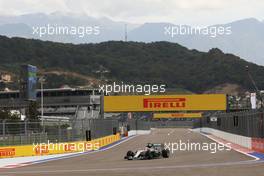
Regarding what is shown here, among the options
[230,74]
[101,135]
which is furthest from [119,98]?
[230,74]

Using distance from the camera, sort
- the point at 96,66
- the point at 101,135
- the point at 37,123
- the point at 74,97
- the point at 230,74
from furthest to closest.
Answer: the point at 96,66, the point at 230,74, the point at 74,97, the point at 101,135, the point at 37,123

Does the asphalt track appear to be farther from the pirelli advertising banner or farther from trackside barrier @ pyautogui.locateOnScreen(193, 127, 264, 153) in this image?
the pirelli advertising banner

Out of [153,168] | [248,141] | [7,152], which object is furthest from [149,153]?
[248,141]

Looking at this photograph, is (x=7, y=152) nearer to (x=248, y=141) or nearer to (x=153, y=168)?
(x=153, y=168)

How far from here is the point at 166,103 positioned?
66188 millimetres

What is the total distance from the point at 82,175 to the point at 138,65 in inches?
6830

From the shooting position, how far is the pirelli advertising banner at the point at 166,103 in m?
66.0

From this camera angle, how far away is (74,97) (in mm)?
147375

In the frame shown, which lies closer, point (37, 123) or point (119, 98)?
point (37, 123)

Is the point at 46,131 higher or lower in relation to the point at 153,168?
higher

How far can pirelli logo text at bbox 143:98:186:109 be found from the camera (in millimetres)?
Result: 65875

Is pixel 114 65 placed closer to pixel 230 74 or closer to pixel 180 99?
pixel 230 74

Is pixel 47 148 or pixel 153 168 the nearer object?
pixel 153 168

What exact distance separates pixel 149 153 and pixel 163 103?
39.1 meters
